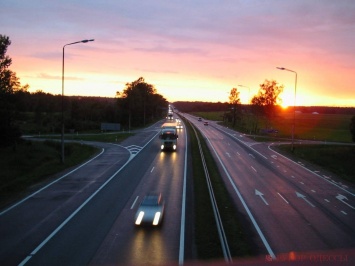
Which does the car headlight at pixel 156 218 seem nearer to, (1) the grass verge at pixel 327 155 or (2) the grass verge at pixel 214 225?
(2) the grass verge at pixel 214 225

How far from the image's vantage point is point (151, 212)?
18.5m

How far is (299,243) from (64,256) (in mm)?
8914

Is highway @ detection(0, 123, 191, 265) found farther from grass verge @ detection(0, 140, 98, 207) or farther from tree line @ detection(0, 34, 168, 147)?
tree line @ detection(0, 34, 168, 147)

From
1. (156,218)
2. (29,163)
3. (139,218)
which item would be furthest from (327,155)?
(139,218)

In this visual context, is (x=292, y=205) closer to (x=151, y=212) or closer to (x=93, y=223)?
(x=151, y=212)

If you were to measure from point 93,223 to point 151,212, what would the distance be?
2685 millimetres

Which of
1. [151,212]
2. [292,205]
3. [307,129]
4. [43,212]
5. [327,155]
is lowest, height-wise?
[43,212]

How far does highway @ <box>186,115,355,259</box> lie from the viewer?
1630 centimetres

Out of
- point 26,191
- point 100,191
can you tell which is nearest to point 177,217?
point 100,191

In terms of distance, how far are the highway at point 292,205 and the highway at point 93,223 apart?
12.3 feet

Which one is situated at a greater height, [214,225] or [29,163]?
[214,225]

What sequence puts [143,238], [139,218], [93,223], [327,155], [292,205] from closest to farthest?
1. [143,238]
2. [139,218]
3. [93,223]
4. [292,205]
5. [327,155]

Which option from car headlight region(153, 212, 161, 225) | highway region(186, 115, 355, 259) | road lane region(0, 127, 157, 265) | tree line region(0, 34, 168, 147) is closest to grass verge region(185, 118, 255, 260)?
highway region(186, 115, 355, 259)

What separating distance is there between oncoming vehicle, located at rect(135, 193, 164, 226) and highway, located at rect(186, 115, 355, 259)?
14.4 feet
